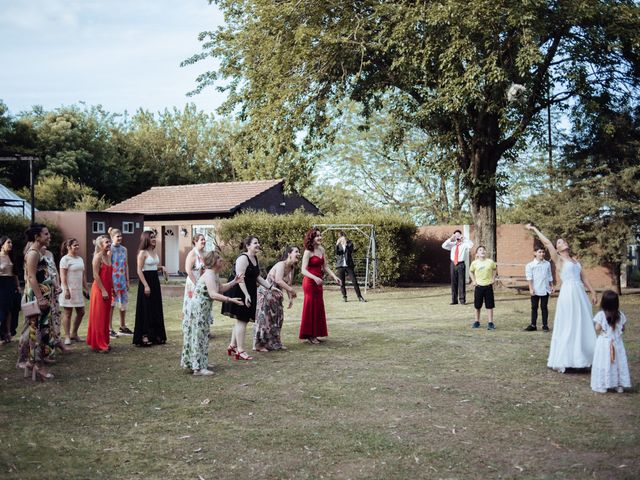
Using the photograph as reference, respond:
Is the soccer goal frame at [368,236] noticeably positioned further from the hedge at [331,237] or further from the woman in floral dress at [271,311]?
the woman in floral dress at [271,311]

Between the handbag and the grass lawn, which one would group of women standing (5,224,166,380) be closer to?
the grass lawn

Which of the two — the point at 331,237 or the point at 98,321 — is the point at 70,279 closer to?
the point at 98,321

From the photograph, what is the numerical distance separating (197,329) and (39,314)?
6.45ft

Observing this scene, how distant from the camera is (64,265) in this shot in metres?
10.5

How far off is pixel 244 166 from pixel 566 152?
38869 mm

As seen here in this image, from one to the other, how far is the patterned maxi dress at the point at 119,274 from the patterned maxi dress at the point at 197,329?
11.5ft

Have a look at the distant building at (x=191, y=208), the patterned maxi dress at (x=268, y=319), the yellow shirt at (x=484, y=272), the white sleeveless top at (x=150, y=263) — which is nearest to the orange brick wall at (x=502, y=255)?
the yellow shirt at (x=484, y=272)

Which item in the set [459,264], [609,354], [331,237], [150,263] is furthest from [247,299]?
[331,237]

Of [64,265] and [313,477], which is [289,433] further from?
[64,265]

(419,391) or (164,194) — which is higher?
(164,194)

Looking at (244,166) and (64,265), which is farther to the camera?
(244,166)

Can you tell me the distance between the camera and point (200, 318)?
323 inches

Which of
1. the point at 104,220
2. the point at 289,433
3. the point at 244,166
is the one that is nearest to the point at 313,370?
the point at 289,433

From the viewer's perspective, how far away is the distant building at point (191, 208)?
35781 mm
